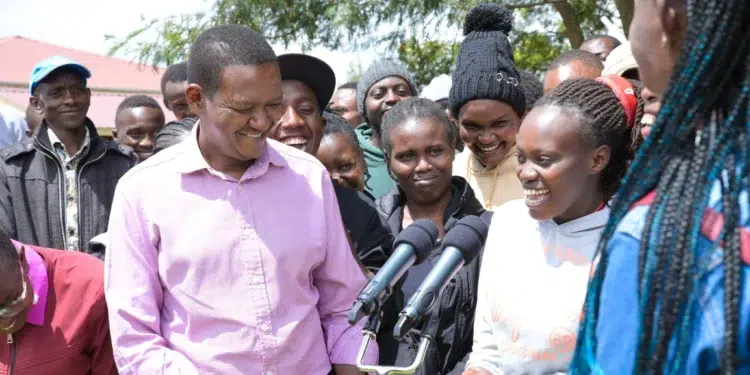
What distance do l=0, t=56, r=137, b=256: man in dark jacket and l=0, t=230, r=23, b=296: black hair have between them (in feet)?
4.76

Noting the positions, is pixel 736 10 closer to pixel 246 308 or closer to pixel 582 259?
pixel 582 259

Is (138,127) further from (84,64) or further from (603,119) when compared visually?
(84,64)

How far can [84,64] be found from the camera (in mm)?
17422

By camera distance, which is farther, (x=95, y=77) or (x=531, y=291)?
(x=95, y=77)

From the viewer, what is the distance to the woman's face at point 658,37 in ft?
4.92

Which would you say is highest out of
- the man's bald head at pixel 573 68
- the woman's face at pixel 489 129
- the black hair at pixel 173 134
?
the man's bald head at pixel 573 68

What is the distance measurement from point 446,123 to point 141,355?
203 cm

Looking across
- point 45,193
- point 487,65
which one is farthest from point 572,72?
point 45,193

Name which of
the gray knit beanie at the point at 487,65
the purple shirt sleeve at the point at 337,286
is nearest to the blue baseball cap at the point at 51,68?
the gray knit beanie at the point at 487,65

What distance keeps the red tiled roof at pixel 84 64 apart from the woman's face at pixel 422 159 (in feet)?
40.0

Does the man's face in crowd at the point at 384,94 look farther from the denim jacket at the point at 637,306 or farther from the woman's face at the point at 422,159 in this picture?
the denim jacket at the point at 637,306

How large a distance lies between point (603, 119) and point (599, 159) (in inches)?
5.6

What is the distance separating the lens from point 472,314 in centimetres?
357

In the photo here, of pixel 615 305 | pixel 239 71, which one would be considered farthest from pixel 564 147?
pixel 615 305
